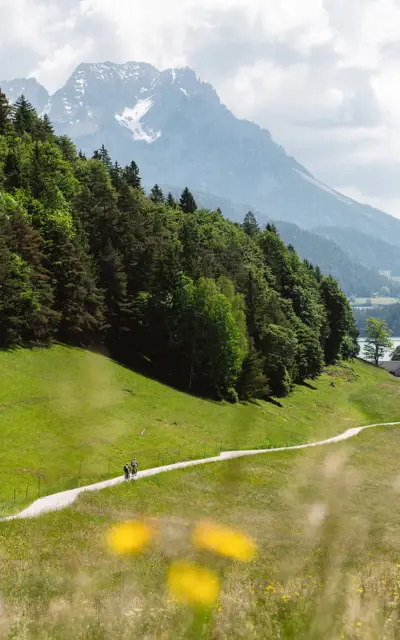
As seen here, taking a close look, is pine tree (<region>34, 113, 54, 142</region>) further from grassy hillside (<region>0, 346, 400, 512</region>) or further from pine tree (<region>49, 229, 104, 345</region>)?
grassy hillside (<region>0, 346, 400, 512</region>)

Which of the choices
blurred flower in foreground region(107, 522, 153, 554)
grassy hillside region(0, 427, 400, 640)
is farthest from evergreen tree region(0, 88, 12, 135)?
blurred flower in foreground region(107, 522, 153, 554)

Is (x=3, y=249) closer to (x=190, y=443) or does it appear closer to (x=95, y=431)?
(x=95, y=431)

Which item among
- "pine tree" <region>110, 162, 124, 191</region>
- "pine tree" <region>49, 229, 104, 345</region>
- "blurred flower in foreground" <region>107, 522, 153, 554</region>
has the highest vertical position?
"pine tree" <region>110, 162, 124, 191</region>

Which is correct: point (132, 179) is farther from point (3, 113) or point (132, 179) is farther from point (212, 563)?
point (212, 563)

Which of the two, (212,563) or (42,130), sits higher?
(42,130)

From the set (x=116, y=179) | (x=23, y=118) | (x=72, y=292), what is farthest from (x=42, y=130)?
(x=72, y=292)

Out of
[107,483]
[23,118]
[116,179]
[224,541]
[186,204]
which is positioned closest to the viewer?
[224,541]

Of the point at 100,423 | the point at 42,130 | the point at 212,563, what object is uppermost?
the point at 42,130
